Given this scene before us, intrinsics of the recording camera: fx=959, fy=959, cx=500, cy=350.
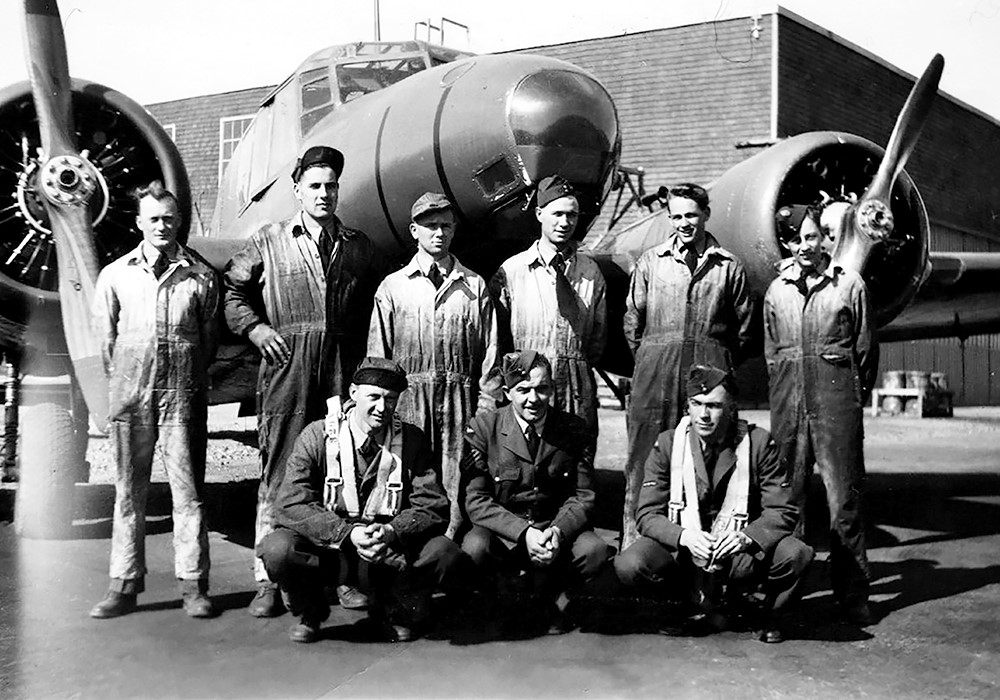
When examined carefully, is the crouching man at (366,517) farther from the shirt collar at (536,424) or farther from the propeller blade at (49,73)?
the propeller blade at (49,73)

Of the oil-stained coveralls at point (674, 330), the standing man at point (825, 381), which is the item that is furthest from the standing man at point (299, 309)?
the standing man at point (825, 381)

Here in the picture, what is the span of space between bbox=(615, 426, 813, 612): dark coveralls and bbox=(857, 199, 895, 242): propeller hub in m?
1.93

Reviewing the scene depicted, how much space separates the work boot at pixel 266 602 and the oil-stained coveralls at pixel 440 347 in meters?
0.90

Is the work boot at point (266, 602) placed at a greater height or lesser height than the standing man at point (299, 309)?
lesser

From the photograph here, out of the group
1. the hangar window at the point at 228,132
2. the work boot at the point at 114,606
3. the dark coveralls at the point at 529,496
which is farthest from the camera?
the hangar window at the point at 228,132

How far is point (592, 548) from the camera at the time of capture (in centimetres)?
432

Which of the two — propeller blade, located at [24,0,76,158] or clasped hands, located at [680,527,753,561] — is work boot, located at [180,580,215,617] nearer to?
clasped hands, located at [680,527,753,561]

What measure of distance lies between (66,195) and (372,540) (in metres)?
3.42

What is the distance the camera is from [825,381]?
192 inches

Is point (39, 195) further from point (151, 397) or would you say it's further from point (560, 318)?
point (560, 318)

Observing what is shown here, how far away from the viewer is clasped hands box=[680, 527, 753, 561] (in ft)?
13.5

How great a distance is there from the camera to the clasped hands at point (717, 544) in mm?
4117

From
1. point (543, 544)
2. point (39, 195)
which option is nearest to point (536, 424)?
point (543, 544)

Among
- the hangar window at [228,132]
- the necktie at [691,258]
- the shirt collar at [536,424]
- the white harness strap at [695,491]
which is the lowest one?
the white harness strap at [695,491]
